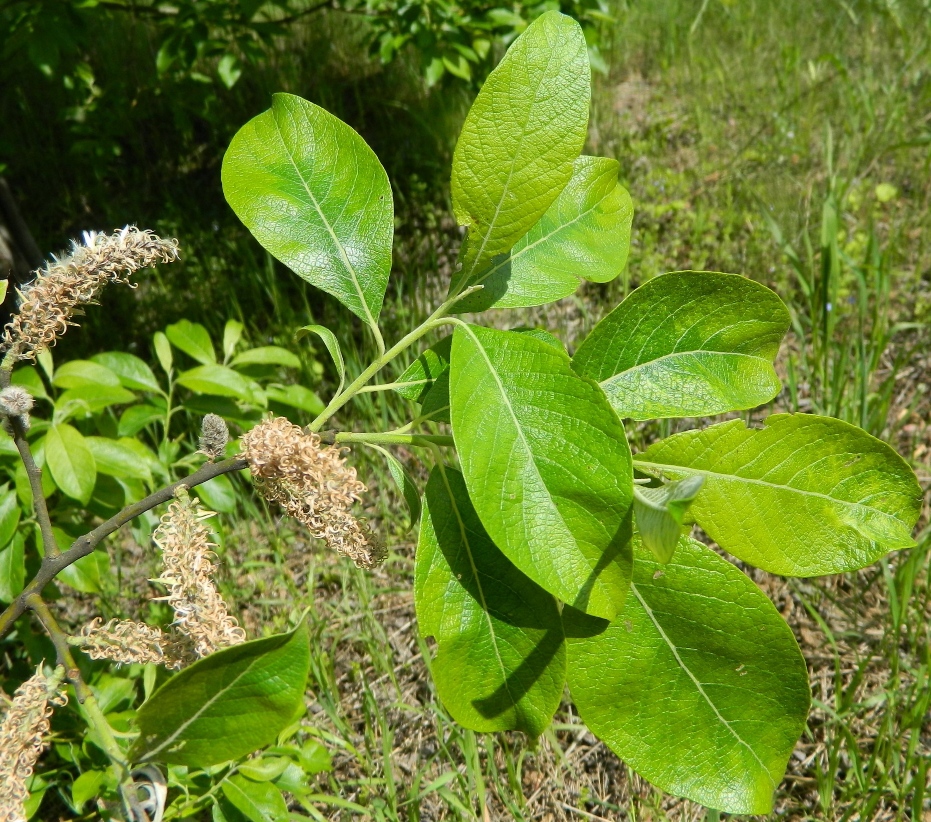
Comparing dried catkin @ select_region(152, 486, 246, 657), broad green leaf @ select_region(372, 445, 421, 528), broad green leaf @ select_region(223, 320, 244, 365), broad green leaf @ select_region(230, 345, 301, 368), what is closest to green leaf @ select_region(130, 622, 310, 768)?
dried catkin @ select_region(152, 486, 246, 657)

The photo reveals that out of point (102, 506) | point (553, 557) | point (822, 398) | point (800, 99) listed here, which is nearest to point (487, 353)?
point (553, 557)

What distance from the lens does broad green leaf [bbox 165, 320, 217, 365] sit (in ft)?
5.84

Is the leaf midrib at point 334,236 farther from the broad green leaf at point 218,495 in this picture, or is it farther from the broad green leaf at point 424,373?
the broad green leaf at point 218,495

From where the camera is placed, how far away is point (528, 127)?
78cm

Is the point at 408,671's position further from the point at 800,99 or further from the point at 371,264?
the point at 800,99

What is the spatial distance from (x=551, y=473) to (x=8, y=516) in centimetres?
118

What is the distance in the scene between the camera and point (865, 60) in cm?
372

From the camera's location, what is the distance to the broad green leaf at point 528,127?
0.77 meters

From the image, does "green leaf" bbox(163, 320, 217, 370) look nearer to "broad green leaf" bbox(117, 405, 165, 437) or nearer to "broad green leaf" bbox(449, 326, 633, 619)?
"broad green leaf" bbox(117, 405, 165, 437)

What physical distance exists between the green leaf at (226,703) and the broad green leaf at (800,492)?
414 mm

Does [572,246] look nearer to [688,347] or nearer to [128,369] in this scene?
[688,347]

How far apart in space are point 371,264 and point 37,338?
0.36 meters

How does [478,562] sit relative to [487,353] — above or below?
below

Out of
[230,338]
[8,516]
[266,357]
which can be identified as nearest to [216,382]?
[266,357]
